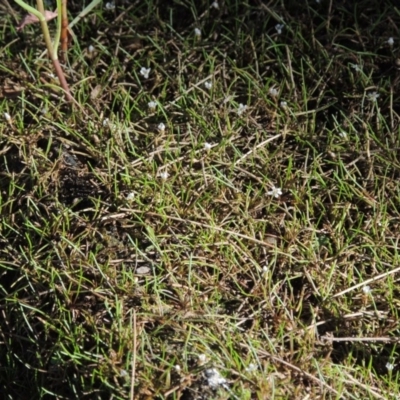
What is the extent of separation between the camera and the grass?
78.1 inches

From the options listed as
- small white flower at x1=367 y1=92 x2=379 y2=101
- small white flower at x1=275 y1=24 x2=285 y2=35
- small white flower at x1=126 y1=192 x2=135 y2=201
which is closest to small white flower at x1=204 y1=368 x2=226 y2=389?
small white flower at x1=126 y1=192 x2=135 y2=201

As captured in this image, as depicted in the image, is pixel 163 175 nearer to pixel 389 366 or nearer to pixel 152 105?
pixel 152 105

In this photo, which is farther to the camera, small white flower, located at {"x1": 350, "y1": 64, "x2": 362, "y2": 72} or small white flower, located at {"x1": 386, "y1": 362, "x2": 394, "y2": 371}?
small white flower, located at {"x1": 350, "y1": 64, "x2": 362, "y2": 72}

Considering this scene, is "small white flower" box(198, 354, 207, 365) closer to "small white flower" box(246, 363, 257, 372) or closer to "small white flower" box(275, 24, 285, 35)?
"small white flower" box(246, 363, 257, 372)

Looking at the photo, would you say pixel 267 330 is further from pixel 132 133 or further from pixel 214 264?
pixel 132 133

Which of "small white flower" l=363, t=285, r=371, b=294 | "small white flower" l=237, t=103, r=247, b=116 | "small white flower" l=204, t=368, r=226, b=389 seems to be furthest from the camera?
"small white flower" l=237, t=103, r=247, b=116

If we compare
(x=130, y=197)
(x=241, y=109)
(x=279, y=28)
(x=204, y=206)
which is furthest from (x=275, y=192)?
(x=279, y=28)

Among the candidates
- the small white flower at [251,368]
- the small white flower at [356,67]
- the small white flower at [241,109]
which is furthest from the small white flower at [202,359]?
the small white flower at [356,67]

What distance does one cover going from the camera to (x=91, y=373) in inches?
76.7

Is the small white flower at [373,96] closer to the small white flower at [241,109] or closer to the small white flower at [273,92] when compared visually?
the small white flower at [273,92]

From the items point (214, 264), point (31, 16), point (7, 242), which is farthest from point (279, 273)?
point (31, 16)

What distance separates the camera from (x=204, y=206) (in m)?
2.27

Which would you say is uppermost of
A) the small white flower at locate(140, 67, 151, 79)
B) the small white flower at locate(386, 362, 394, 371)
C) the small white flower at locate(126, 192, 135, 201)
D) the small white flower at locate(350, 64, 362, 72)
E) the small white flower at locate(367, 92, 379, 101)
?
the small white flower at locate(140, 67, 151, 79)

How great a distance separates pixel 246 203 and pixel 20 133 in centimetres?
76
